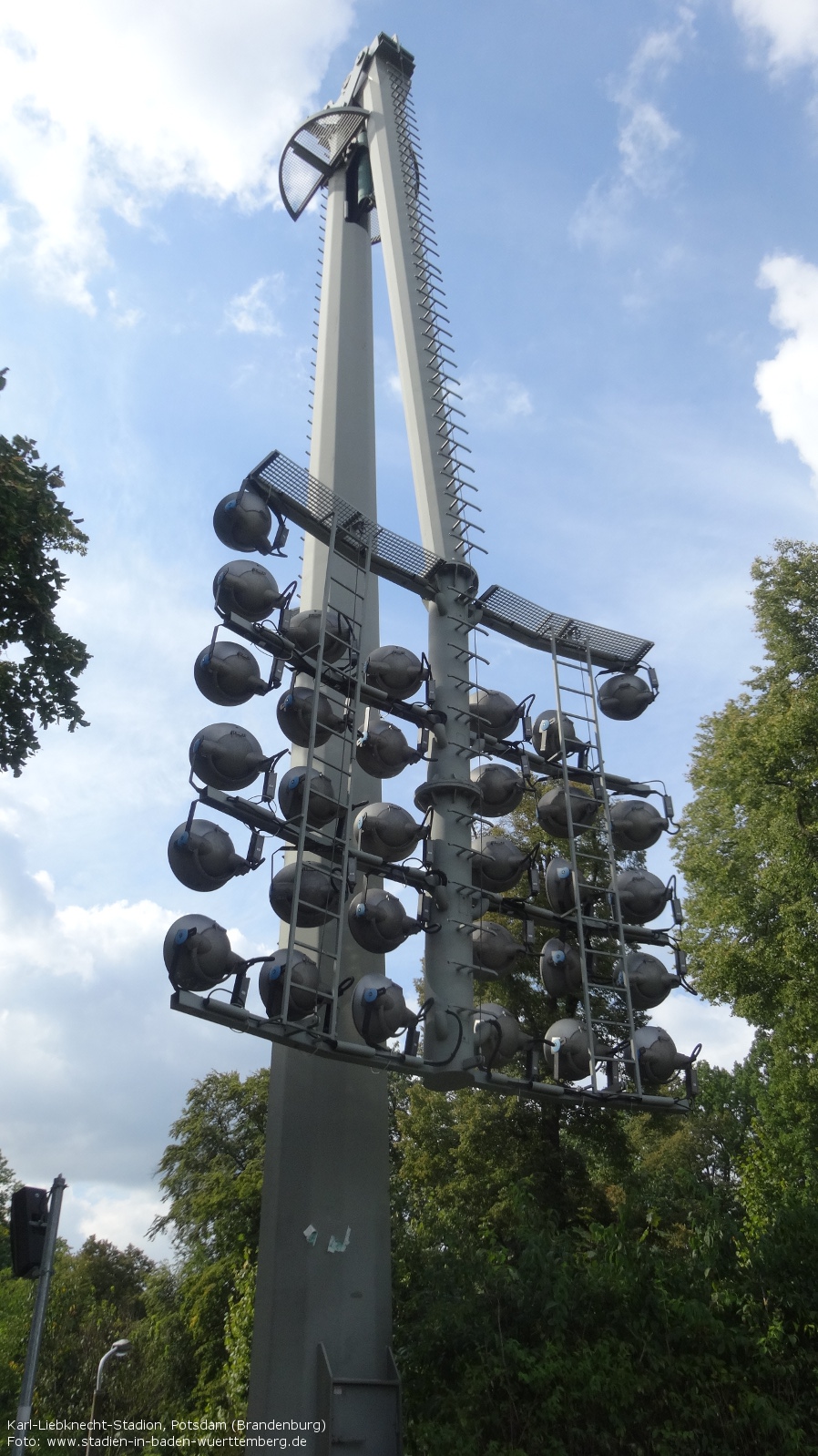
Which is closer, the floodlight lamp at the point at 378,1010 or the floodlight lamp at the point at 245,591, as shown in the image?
the floodlight lamp at the point at 378,1010

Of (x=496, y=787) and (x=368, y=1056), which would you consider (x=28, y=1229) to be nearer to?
(x=368, y=1056)

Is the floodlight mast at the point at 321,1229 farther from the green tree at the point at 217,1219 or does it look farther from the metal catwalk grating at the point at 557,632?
the green tree at the point at 217,1219

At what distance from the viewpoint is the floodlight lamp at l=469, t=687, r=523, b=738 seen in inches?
556

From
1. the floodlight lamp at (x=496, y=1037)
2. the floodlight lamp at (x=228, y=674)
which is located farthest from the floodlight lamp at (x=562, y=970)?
the floodlight lamp at (x=228, y=674)

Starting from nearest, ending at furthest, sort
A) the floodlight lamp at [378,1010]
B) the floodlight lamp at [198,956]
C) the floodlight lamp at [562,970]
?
the floodlight lamp at [198,956] → the floodlight lamp at [378,1010] → the floodlight lamp at [562,970]

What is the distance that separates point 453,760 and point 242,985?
14.2 feet

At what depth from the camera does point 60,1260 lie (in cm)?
4594

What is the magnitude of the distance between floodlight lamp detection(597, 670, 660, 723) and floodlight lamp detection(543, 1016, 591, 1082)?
4.92 meters

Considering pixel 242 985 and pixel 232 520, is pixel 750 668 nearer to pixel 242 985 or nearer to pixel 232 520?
pixel 232 520

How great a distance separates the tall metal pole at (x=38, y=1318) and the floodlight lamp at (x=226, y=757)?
4.40 meters

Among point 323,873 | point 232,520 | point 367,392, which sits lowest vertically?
point 323,873

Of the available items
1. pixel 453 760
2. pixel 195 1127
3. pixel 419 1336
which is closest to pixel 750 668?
pixel 453 760

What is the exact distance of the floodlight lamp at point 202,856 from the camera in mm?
10492

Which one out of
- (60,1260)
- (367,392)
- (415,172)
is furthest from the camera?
(60,1260)
